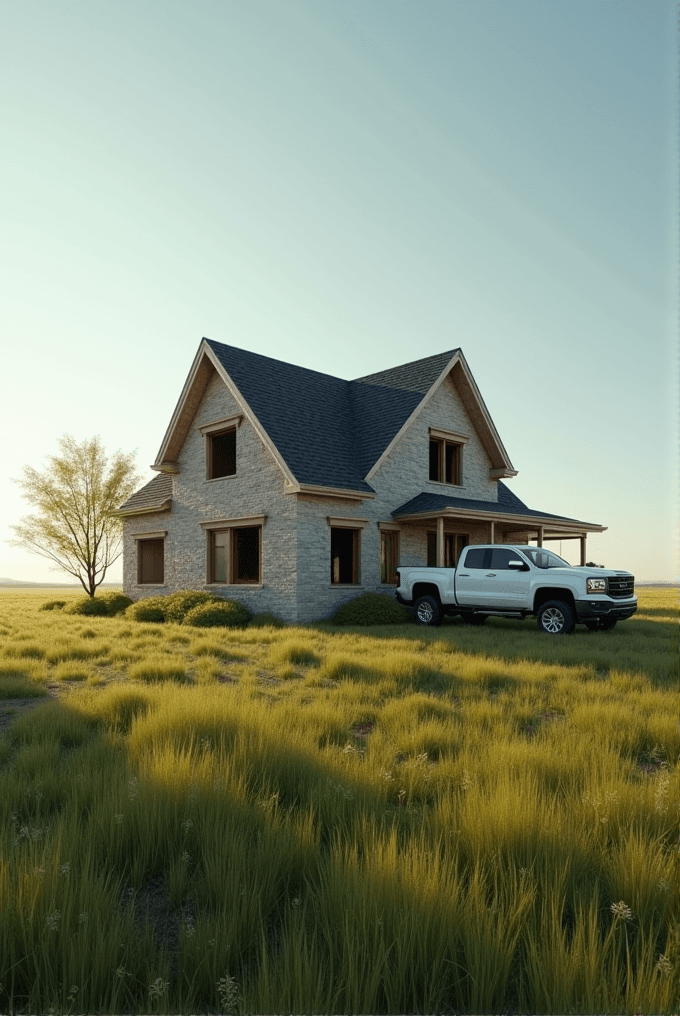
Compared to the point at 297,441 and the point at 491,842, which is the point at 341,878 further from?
the point at 297,441

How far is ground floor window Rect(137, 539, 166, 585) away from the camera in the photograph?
29.5 metres

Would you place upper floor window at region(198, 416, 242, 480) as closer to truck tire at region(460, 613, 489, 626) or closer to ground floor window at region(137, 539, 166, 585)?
ground floor window at region(137, 539, 166, 585)

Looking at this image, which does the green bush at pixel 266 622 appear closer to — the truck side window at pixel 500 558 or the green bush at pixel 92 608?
the truck side window at pixel 500 558

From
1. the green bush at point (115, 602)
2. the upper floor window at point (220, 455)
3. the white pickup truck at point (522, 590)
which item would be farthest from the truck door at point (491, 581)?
the green bush at point (115, 602)

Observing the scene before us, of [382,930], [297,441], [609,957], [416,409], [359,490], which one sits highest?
[416,409]

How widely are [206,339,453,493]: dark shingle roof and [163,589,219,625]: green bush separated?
5675 mm

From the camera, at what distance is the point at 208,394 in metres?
25.1

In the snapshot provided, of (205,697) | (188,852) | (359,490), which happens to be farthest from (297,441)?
(188,852)

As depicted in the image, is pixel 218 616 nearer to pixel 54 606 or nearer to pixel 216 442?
pixel 216 442

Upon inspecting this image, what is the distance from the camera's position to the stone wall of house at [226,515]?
20.9 metres

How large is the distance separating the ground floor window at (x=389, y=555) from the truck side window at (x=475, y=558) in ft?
16.0

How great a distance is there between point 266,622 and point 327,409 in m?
9.36

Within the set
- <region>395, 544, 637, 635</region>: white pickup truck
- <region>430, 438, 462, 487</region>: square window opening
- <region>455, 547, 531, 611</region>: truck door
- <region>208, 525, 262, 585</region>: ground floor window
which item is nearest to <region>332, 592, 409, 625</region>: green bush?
<region>395, 544, 637, 635</region>: white pickup truck

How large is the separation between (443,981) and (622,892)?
1183mm
